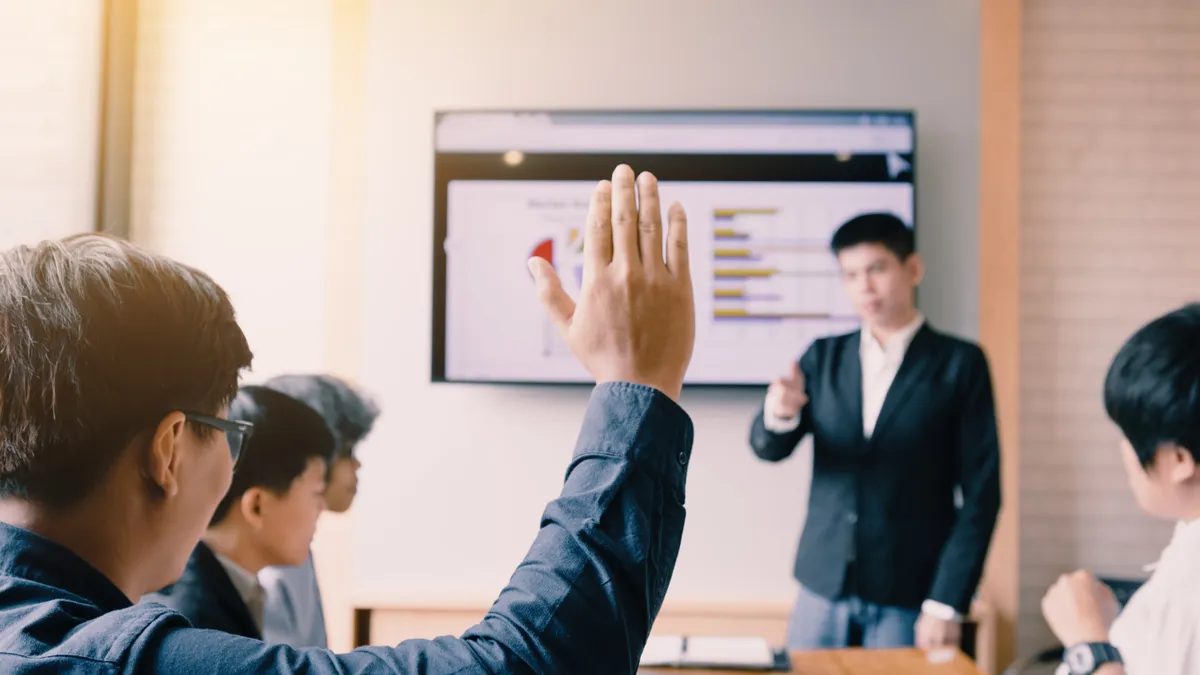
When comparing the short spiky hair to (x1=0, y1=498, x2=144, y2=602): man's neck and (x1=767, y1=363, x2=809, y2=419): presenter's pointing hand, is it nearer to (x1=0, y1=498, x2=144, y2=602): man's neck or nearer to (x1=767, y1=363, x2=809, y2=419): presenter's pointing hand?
(x1=0, y1=498, x2=144, y2=602): man's neck

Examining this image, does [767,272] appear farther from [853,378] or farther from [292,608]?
[292,608]

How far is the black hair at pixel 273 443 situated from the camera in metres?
1.56

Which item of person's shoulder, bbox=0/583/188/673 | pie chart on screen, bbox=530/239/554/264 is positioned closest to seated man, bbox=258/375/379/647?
pie chart on screen, bbox=530/239/554/264

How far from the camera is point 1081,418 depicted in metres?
3.21

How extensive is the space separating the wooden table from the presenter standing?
47 centimetres

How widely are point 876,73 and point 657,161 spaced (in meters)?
0.82

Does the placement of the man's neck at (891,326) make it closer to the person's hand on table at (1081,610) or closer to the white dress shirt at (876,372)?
the white dress shirt at (876,372)

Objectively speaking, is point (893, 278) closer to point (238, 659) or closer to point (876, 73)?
point (876, 73)

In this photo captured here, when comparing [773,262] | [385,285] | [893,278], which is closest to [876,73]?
[773,262]

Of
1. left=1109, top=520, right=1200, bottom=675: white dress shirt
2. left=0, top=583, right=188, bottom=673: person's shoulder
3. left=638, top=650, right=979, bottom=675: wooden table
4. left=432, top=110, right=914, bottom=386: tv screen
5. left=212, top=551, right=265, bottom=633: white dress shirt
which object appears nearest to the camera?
left=0, top=583, right=188, bottom=673: person's shoulder

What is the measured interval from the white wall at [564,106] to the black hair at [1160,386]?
180 cm

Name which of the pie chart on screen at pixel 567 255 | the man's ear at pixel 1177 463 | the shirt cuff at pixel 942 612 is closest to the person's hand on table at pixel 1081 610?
the man's ear at pixel 1177 463

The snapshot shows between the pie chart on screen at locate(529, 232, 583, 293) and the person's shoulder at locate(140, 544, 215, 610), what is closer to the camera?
the person's shoulder at locate(140, 544, 215, 610)

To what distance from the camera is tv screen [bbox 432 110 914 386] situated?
122 inches
